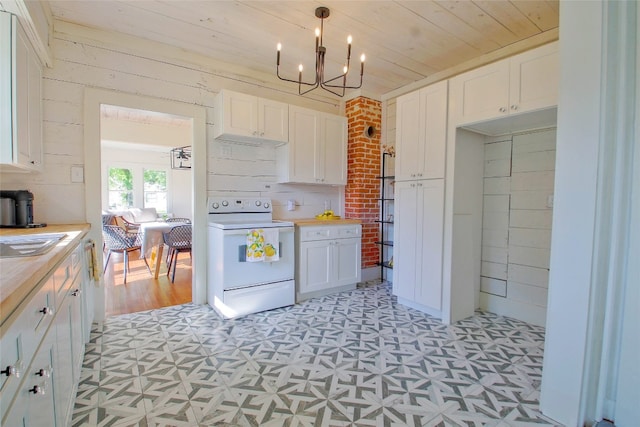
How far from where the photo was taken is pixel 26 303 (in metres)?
0.81

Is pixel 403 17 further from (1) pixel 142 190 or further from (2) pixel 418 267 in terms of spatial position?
(1) pixel 142 190

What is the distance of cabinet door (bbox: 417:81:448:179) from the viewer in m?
2.71

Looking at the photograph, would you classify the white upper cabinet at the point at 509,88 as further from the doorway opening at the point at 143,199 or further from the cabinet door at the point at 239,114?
the doorway opening at the point at 143,199

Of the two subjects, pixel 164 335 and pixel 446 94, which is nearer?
pixel 164 335

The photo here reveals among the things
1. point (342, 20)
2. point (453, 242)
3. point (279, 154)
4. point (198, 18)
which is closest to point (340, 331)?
point (453, 242)

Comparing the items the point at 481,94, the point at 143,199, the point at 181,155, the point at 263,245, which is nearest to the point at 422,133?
the point at 481,94

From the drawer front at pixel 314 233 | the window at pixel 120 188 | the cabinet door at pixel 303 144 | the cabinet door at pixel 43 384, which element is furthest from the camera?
the window at pixel 120 188

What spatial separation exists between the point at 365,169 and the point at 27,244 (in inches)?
129

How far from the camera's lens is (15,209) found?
6.80 ft

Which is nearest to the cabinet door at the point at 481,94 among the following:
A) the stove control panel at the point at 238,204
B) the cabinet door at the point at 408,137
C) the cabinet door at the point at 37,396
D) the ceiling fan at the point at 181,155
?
the cabinet door at the point at 408,137

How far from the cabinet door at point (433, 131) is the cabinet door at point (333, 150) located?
1141 millimetres

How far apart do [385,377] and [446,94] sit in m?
2.29

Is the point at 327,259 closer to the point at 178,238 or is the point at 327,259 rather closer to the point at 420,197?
the point at 420,197

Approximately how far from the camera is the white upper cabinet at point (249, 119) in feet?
9.87
